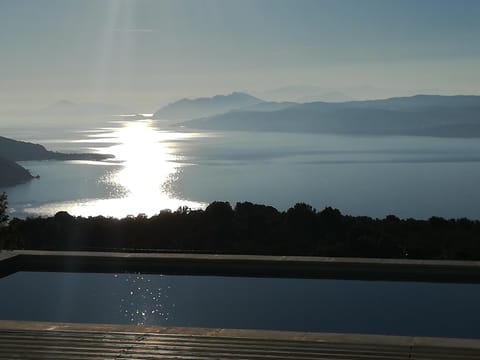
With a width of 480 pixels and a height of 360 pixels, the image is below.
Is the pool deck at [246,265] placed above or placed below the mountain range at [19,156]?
below

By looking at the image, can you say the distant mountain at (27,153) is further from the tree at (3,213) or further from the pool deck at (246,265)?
the pool deck at (246,265)

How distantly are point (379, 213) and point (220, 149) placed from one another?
77672 mm

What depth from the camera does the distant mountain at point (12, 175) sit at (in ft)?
248

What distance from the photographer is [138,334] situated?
4250mm

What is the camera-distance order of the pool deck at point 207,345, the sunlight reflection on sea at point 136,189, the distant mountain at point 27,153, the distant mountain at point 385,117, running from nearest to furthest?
the pool deck at point 207,345, the sunlight reflection on sea at point 136,189, the distant mountain at point 27,153, the distant mountain at point 385,117

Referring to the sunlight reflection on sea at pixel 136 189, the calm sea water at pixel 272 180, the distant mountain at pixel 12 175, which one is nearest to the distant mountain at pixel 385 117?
the calm sea water at pixel 272 180

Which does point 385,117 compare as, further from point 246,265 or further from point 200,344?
point 200,344

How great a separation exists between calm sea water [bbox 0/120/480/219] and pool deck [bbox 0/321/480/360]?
48.7 meters

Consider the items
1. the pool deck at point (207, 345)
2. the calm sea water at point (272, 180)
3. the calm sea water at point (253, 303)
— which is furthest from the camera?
the calm sea water at point (272, 180)

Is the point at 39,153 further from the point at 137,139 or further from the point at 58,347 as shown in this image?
the point at 58,347

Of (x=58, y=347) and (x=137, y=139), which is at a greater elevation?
(x=137, y=139)

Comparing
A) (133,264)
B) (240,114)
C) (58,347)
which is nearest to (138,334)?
(58,347)

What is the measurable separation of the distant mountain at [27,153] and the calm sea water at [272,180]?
2892 mm

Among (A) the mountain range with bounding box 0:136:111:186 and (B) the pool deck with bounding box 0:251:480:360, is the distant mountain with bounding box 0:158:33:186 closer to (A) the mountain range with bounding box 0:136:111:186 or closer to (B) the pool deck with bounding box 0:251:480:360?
(A) the mountain range with bounding box 0:136:111:186
